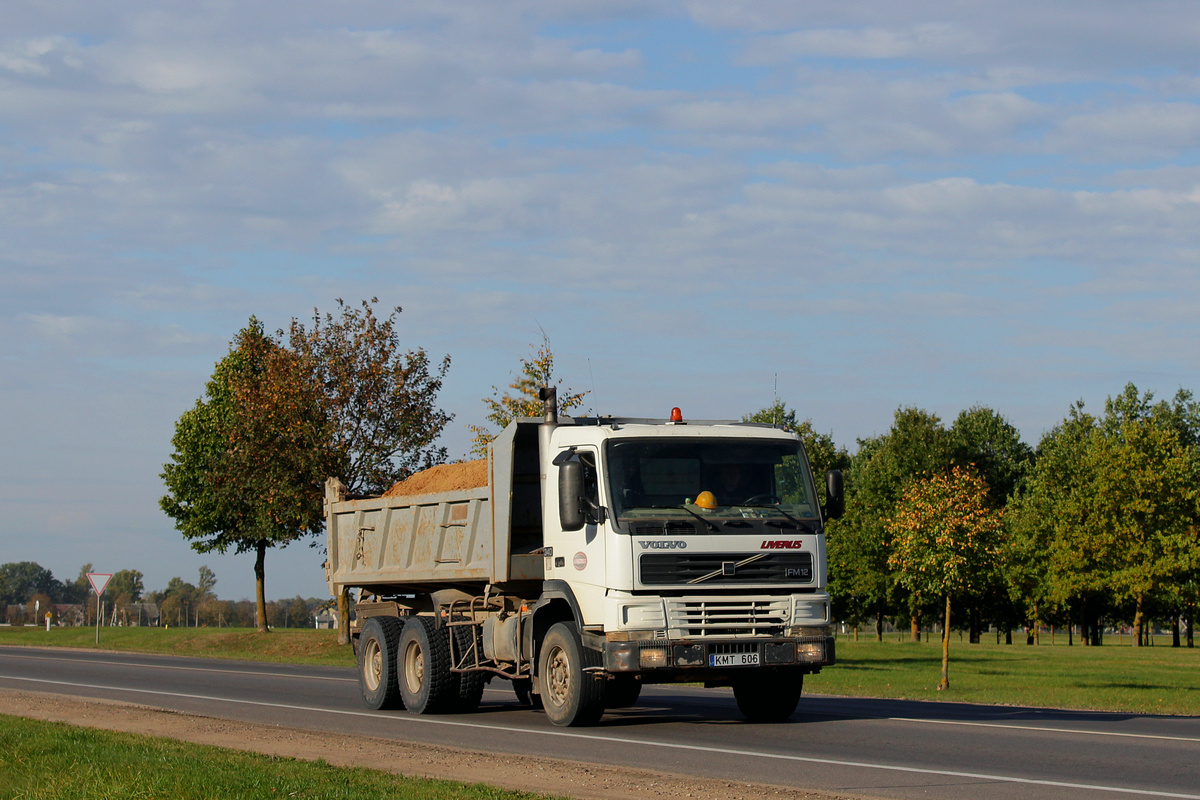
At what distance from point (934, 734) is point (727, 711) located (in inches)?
151

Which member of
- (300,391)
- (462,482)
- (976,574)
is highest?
(300,391)

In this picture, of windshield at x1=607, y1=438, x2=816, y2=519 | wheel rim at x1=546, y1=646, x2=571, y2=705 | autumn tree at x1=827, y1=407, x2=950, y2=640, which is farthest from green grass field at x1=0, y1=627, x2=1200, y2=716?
autumn tree at x1=827, y1=407, x2=950, y2=640

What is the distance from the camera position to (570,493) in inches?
522

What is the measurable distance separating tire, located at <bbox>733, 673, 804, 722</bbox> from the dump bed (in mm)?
2772

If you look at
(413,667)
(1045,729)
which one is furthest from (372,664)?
(1045,729)

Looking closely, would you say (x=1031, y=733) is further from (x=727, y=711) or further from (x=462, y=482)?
(x=462, y=482)

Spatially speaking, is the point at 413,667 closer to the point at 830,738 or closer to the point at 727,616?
the point at 727,616

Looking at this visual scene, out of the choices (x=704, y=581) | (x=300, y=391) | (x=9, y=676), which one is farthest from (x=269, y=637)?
(x=704, y=581)

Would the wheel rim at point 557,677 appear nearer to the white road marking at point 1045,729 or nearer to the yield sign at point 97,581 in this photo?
the white road marking at point 1045,729

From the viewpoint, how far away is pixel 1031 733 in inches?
525

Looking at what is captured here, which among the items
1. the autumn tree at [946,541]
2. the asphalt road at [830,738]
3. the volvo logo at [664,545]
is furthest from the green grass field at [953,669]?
the volvo logo at [664,545]

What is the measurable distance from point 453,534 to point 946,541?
12.7m

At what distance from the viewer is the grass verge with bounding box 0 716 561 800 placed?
356 inches

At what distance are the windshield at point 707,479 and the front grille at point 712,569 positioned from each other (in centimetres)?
43
